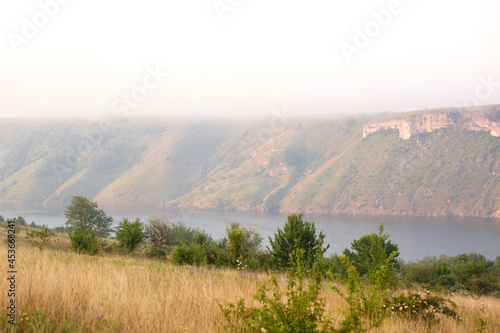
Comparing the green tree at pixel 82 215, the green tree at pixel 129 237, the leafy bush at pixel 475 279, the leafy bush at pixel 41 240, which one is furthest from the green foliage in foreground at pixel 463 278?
the green tree at pixel 82 215

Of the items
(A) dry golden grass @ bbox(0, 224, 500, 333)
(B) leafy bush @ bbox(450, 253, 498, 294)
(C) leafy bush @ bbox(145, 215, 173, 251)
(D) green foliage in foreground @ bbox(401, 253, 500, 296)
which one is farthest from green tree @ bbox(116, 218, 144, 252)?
(B) leafy bush @ bbox(450, 253, 498, 294)

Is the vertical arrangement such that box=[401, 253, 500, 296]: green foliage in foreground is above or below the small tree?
below

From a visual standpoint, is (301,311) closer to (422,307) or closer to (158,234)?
(422,307)

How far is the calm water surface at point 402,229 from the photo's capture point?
111 m

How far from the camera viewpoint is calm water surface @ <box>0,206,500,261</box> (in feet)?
365

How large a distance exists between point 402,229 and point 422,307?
151 m

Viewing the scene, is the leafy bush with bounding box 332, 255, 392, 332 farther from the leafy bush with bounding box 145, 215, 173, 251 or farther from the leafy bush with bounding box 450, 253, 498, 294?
the leafy bush with bounding box 145, 215, 173, 251

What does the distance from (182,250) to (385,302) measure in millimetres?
7902

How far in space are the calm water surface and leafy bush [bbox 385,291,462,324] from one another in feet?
321

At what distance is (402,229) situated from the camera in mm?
139875

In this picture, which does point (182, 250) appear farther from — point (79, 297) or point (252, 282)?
point (79, 297)

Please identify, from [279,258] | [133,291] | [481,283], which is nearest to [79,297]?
[133,291]

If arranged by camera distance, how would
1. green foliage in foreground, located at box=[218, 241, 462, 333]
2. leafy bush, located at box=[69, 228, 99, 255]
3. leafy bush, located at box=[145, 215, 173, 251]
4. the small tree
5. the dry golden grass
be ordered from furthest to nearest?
leafy bush, located at box=[145, 215, 173, 251] → the small tree → leafy bush, located at box=[69, 228, 99, 255] → the dry golden grass → green foliage in foreground, located at box=[218, 241, 462, 333]

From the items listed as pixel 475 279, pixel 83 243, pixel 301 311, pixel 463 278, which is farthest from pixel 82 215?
pixel 301 311
